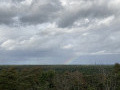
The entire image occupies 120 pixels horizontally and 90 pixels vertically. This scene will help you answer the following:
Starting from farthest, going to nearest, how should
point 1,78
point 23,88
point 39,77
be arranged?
point 39,77
point 23,88
point 1,78

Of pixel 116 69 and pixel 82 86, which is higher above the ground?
pixel 116 69

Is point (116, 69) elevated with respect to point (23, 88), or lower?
elevated

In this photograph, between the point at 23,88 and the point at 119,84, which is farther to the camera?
the point at 119,84

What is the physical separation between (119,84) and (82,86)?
9361 millimetres

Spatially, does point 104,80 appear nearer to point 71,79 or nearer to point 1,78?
point 71,79

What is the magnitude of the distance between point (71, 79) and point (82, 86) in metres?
3.50

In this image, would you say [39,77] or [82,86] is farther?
[39,77]

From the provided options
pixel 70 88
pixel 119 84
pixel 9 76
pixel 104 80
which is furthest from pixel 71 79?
pixel 9 76

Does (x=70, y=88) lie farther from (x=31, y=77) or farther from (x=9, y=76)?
(x=9, y=76)

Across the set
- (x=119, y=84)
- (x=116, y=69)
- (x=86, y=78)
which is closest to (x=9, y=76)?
(x=86, y=78)

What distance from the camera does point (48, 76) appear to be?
6594 centimetres

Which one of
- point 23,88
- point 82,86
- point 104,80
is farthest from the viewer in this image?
point 82,86

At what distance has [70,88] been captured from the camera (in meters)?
58.6

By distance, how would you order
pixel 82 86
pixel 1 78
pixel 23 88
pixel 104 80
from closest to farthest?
pixel 1 78, pixel 23 88, pixel 104 80, pixel 82 86
